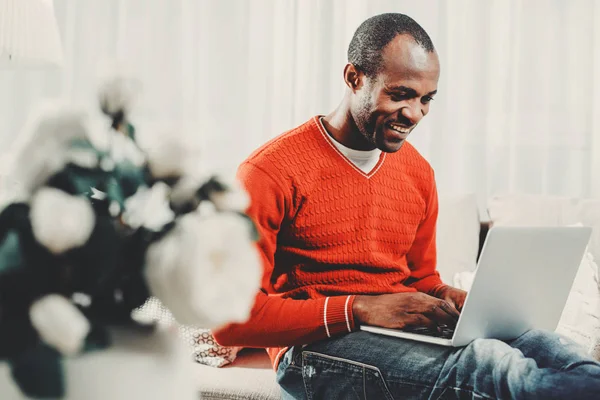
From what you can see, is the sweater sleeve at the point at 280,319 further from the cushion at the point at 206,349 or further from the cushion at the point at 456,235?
the cushion at the point at 456,235

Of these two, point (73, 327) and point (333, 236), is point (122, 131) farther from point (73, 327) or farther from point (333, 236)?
point (333, 236)

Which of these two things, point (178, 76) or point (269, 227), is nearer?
point (269, 227)

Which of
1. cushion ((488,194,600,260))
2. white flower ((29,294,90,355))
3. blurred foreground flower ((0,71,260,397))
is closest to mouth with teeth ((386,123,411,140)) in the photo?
cushion ((488,194,600,260))

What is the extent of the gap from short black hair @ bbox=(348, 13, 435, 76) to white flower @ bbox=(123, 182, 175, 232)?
41.8 inches

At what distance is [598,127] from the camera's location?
2496 mm

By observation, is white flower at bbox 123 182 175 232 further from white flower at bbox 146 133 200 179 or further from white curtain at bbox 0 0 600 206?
white curtain at bbox 0 0 600 206

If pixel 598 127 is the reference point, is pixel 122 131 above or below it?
above

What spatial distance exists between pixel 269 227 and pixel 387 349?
347 mm

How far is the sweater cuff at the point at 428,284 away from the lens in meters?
1.63

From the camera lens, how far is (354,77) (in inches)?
62.1

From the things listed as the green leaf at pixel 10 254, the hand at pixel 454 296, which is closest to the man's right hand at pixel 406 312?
the hand at pixel 454 296

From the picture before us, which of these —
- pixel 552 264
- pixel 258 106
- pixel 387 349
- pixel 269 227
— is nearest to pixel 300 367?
Answer: pixel 387 349

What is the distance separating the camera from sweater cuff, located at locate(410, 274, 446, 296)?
1.63 metres

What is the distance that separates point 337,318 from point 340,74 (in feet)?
5.13
